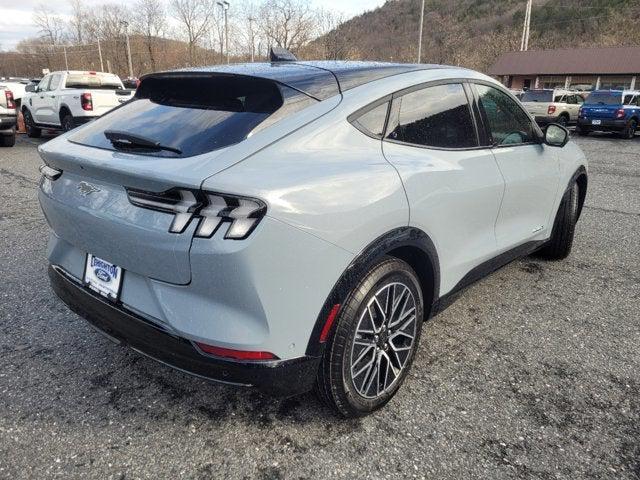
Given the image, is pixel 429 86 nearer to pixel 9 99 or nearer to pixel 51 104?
pixel 9 99

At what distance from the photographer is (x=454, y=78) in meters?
2.88

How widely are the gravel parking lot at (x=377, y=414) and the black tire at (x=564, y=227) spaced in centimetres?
73

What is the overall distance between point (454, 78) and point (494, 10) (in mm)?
128291

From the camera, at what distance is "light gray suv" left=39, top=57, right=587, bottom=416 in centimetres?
178

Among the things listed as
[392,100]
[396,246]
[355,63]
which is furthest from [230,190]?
[355,63]

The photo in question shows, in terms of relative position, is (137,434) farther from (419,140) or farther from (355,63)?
(355,63)

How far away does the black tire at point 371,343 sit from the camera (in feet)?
6.79

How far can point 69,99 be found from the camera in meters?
11.6

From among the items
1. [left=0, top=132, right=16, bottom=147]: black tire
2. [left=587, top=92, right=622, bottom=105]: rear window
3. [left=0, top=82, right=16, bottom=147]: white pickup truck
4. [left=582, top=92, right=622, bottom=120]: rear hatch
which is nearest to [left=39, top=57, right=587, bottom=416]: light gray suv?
[left=0, top=82, right=16, bottom=147]: white pickup truck

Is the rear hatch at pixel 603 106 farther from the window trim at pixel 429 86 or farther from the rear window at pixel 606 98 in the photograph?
the window trim at pixel 429 86

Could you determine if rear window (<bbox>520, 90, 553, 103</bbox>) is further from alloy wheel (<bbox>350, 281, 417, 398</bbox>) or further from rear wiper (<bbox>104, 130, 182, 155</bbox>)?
rear wiper (<bbox>104, 130, 182, 155</bbox>)

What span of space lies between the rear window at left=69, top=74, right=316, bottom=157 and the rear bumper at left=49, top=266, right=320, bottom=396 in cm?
71

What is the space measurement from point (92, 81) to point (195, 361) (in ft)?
42.3

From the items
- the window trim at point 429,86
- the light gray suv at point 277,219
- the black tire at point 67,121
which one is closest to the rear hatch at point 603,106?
the black tire at point 67,121
